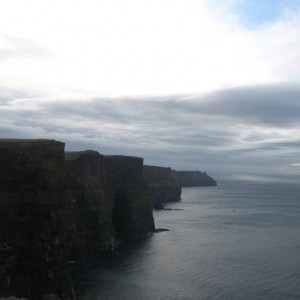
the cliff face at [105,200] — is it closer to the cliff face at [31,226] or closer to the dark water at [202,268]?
the dark water at [202,268]

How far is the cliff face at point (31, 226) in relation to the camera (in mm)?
68125

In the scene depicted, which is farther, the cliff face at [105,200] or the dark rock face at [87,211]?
the cliff face at [105,200]

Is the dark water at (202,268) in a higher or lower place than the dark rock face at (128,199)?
lower

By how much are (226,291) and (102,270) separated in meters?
27.8

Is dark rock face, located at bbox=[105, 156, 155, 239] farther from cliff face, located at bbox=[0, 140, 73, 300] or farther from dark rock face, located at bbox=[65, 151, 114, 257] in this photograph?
cliff face, located at bbox=[0, 140, 73, 300]

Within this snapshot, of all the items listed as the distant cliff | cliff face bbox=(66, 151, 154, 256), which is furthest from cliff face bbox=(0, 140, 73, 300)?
cliff face bbox=(66, 151, 154, 256)

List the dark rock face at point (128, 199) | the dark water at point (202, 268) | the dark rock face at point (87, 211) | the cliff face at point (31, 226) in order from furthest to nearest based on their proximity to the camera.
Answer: the dark rock face at point (128, 199) < the dark rock face at point (87, 211) < the dark water at point (202, 268) < the cliff face at point (31, 226)

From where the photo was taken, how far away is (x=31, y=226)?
70375 mm

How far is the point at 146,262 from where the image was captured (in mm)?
101312

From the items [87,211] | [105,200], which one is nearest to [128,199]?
[105,200]

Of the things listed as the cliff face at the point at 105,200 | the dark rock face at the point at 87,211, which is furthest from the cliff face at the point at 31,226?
the dark rock face at the point at 87,211

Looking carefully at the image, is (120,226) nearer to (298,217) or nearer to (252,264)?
(252,264)

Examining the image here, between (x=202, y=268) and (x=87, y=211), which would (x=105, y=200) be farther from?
(x=202, y=268)

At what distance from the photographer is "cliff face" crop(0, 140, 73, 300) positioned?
→ 224 feet
